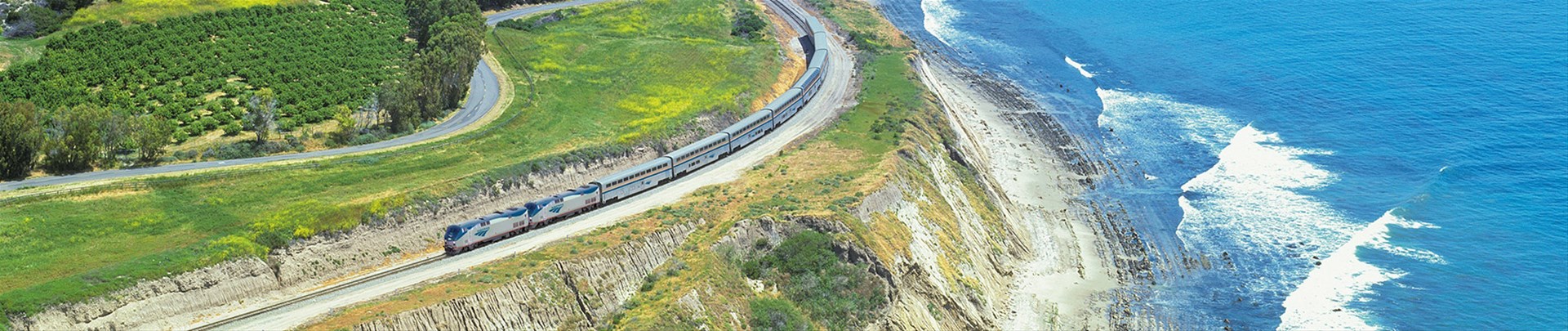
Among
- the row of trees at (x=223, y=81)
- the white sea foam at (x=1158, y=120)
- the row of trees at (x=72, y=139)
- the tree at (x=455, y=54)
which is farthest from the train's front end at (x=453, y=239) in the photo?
the white sea foam at (x=1158, y=120)

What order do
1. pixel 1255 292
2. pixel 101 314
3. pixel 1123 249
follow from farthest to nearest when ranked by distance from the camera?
pixel 1123 249, pixel 1255 292, pixel 101 314

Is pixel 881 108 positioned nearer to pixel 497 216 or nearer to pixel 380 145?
pixel 380 145

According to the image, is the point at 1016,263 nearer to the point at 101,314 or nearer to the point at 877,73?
the point at 877,73

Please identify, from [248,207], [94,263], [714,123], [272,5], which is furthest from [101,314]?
[272,5]

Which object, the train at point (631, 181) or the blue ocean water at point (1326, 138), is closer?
the train at point (631, 181)

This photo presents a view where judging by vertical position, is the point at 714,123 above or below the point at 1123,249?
above

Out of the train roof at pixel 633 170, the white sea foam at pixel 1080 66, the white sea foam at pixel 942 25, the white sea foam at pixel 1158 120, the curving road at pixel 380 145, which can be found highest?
the curving road at pixel 380 145

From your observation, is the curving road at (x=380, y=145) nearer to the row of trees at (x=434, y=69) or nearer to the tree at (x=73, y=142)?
the tree at (x=73, y=142)
